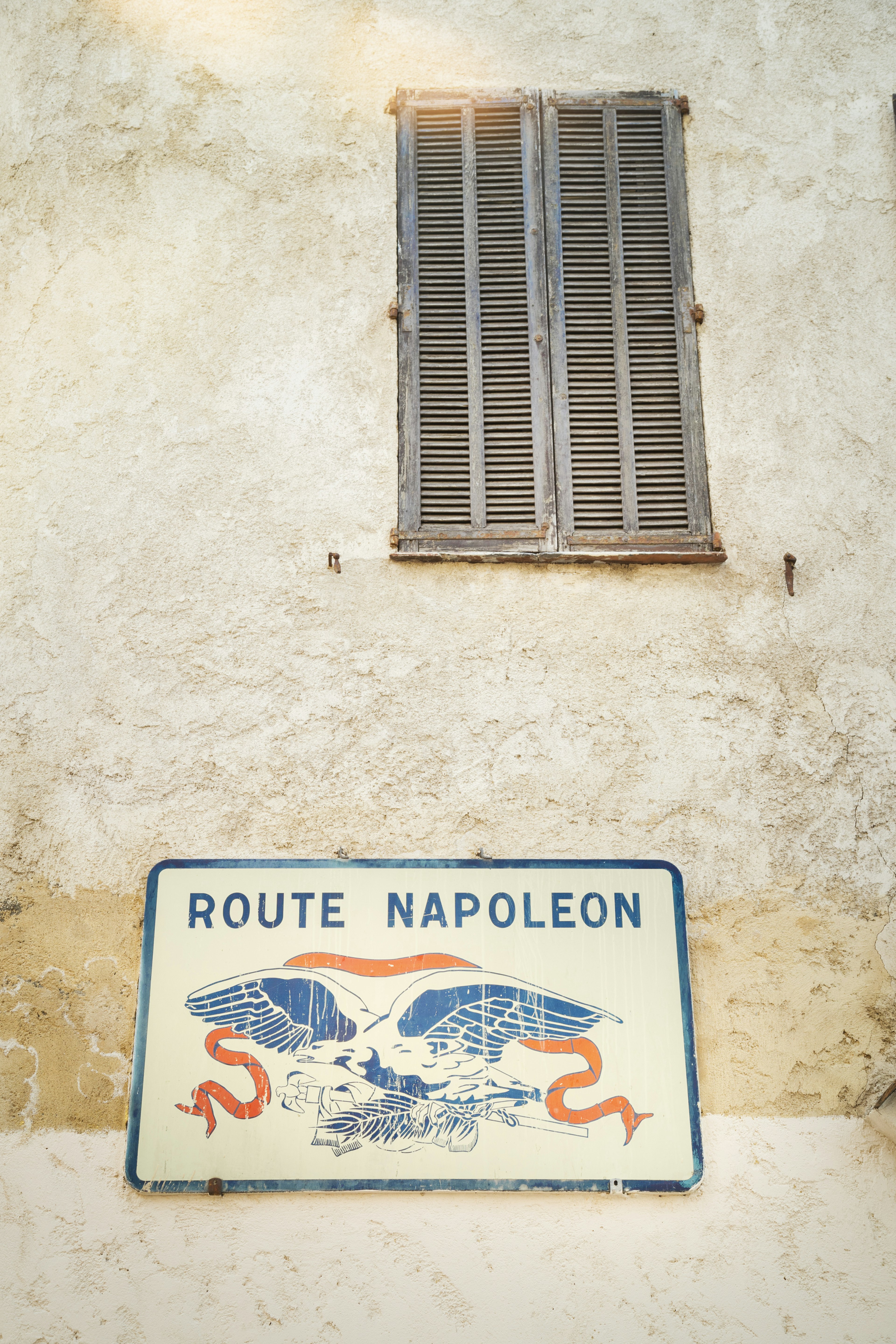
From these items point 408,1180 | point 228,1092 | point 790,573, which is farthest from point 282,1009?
point 790,573

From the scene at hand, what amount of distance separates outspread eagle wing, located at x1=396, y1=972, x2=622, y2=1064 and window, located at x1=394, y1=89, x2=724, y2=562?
4.93 ft

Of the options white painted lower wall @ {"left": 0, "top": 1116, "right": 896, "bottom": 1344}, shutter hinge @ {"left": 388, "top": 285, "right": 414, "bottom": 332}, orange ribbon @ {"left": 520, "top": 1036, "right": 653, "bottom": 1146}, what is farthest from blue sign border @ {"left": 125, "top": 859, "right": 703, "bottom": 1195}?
shutter hinge @ {"left": 388, "top": 285, "right": 414, "bottom": 332}

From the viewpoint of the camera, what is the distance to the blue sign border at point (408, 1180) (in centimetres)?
309

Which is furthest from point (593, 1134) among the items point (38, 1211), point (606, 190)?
point (606, 190)

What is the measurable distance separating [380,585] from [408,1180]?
6.37 ft

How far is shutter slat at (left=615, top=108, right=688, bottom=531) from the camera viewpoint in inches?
150

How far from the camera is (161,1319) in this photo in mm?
3049

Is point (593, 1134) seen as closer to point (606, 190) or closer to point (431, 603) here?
point (431, 603)

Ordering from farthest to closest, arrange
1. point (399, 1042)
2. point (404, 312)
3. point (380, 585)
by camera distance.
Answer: point (404, 312), point (380, 585), point (399, 1042)

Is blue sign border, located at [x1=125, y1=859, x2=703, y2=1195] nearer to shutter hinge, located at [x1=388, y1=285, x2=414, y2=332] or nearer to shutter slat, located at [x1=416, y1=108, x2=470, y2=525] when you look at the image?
shutter slat, located at [x1=416, y1=108, x2=470, y2=525]

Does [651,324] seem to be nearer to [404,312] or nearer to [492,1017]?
[404,312]

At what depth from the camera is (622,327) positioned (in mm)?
3977

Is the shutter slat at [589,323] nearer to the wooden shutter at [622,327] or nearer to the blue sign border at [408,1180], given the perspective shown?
the wooden shutter at [622,327]

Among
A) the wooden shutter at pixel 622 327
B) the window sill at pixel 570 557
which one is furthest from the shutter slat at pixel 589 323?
the window sill at pixel 570 557
